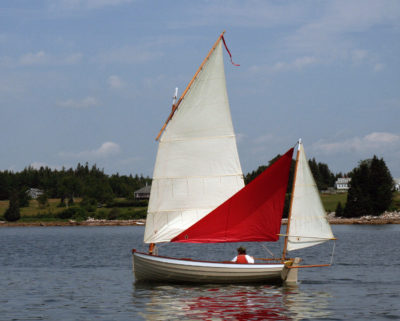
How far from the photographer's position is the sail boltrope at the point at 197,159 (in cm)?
3728

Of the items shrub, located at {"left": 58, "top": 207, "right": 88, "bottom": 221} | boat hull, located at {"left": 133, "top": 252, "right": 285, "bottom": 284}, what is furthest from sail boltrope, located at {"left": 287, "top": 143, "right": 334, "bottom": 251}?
shrub, located at {"left": 58, "top": 207, "right": 88, "bottom": 221}

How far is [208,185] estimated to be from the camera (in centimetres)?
3759

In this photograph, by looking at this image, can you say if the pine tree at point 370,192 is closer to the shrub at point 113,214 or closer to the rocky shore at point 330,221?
the rocky shore at point 330,221

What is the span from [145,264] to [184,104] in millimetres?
9072

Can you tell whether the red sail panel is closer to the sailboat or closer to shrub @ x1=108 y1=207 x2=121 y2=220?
the sailboat

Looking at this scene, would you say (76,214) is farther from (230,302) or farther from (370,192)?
(230,302)

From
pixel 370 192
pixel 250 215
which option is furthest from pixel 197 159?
pixel 370 192

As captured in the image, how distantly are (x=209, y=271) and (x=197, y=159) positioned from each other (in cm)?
617

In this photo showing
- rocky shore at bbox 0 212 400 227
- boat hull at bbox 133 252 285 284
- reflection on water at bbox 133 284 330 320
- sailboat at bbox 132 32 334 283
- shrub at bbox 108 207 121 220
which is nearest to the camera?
reflection on water at bbox 133 284 330 320

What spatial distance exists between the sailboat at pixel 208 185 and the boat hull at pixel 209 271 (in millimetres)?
78

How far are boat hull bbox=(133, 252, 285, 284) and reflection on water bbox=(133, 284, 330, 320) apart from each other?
422 mm

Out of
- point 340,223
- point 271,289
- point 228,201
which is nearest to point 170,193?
point 228,201

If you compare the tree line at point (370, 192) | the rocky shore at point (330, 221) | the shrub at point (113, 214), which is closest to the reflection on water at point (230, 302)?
the rocky shore at point (330, 221)

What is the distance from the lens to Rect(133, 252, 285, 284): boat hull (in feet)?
117
